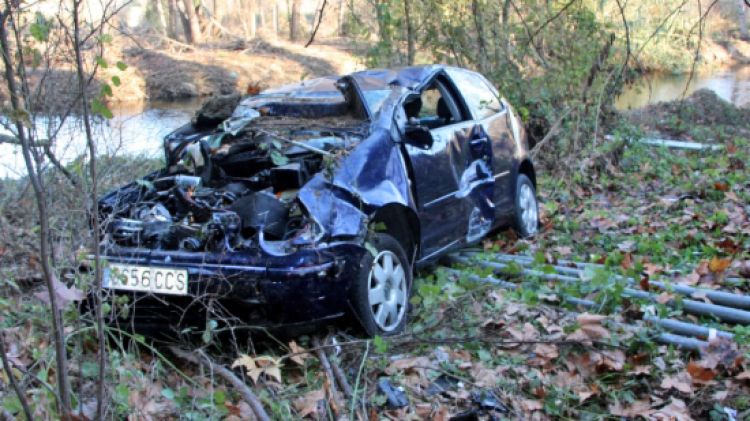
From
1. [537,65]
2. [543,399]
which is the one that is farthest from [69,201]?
[537,65]

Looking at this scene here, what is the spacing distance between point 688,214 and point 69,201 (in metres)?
5.35

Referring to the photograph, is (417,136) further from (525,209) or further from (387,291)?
(525,209)

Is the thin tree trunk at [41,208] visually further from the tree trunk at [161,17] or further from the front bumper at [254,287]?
the tree trunk at [161,17]

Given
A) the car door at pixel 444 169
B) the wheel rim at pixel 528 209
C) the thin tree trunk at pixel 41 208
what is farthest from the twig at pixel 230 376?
the wheel rim at pixel 528 209

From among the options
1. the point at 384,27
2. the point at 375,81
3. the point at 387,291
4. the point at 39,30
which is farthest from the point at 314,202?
the point at 384,27

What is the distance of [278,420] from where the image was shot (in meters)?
3.54

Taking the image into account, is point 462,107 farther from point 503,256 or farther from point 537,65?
point 537,65

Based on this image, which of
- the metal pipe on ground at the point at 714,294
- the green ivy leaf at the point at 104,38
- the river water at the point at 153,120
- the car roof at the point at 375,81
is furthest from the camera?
the car roof at the point at 375,81

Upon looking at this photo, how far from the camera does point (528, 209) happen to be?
711cm

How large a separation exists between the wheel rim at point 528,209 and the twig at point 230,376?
3621 millimetres

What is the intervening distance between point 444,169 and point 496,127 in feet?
3.74

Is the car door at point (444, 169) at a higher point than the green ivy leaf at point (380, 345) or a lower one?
higher

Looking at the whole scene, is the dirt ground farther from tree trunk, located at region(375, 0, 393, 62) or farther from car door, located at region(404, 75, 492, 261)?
car door, located at region(404, 75, 492, 261)

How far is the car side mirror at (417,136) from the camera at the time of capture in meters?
5.29
